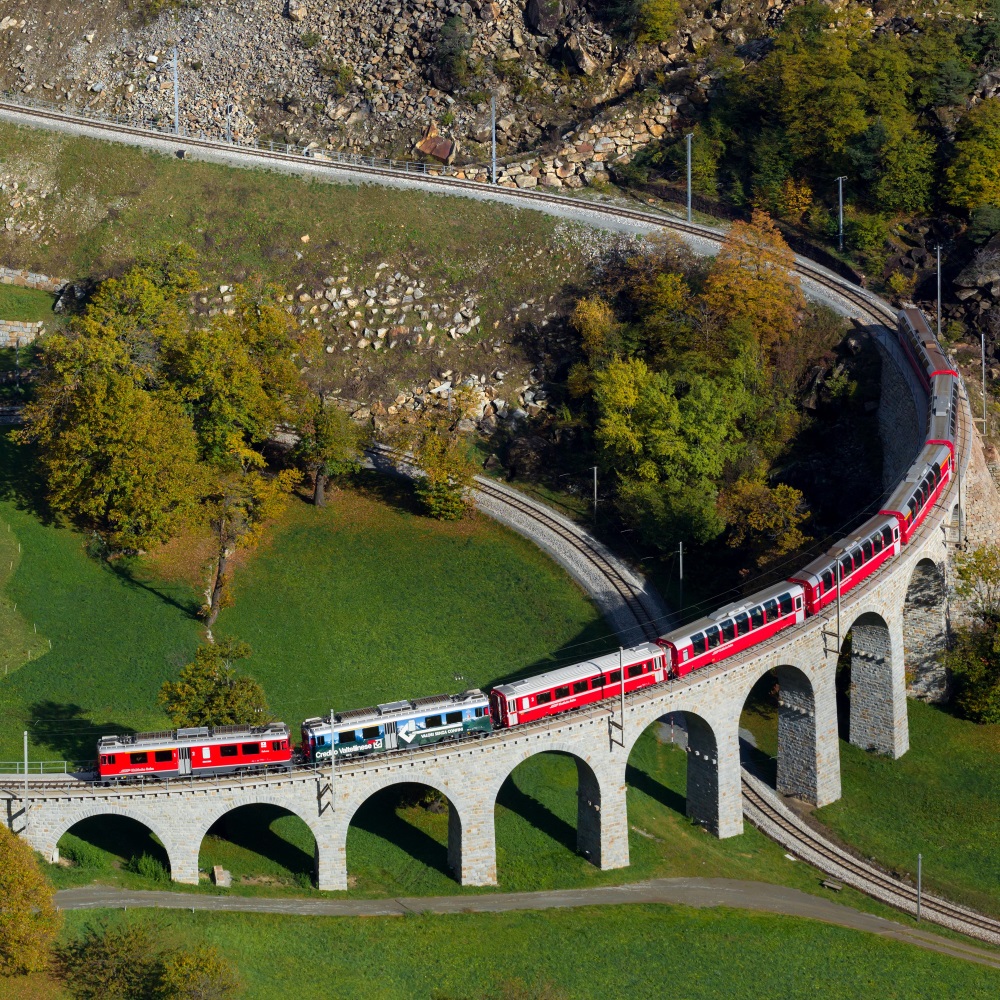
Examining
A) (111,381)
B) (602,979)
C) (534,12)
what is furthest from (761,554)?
(534,12)

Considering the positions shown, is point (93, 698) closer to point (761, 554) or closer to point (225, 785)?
point (225, 785)

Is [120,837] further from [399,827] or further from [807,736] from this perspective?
[807,736]

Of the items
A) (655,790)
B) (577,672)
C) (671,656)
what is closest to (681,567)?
(655,790)

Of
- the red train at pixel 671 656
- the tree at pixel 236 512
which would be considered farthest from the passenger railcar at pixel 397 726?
the tree at pixel 236 512

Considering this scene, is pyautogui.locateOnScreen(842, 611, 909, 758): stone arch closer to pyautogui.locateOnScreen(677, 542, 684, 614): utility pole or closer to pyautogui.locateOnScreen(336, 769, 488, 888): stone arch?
pyautogui.locateOnScreen(677, 542, 684, 614): utility pole

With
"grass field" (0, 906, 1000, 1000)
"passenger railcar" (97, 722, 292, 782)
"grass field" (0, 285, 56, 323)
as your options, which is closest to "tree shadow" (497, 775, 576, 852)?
"grass field" (0, 906, 1000, 1000)
